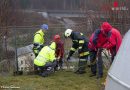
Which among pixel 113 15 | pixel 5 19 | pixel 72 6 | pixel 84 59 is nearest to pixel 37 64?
pixel 84 59

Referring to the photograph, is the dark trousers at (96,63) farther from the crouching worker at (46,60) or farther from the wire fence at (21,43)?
the wire fence at (21,43)

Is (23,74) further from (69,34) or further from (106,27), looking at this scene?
(106,27)

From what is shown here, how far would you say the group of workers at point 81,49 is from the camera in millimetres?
10891

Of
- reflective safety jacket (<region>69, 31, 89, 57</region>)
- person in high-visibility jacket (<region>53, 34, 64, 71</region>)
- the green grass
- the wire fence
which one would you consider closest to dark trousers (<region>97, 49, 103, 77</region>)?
the green grass

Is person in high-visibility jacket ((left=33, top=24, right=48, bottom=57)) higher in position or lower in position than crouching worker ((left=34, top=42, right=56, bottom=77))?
higher

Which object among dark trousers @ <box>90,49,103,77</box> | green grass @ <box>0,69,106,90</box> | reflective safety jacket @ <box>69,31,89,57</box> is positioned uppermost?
reflective safety jacket @ <box>69,31,89,57</box>

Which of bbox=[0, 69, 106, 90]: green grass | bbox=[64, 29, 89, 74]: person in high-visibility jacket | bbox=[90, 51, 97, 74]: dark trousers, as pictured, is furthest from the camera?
bbox=[64, 29, 89, 74]: person in high-visibility jacket

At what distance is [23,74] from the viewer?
41.8 ft

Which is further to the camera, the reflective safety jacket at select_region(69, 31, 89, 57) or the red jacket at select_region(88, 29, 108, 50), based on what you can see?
the reflective safety jacket at select_region(69, 31, 89, 57)

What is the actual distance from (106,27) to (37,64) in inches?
101

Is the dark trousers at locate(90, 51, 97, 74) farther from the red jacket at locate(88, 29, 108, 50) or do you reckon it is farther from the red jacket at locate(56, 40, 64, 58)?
the red jacket at locate(56, 40, 64, 58)

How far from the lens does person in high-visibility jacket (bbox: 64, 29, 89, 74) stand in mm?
12031

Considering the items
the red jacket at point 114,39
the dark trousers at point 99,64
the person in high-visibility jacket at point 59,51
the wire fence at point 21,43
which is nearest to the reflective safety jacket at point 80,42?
the person in high-visibility jacket at point 59,51

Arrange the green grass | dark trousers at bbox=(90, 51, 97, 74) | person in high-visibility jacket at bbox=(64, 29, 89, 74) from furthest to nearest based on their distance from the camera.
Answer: person in high-visibility jacket at bbox=(64, 29, 89, 74) < dark trousers at bbox=(90, 51, 97, 74) < the green grass
